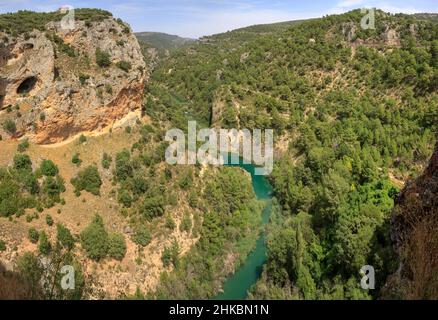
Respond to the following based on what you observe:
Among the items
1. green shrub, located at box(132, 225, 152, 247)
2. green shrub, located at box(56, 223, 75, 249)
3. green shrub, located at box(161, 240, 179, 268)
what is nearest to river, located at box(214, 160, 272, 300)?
green shrub, located at box(161, 240, 179, 268)

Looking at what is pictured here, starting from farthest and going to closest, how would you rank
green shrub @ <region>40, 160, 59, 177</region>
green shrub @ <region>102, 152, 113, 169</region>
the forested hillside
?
1. green shrub @ <region>102, 152, 113, 169</region>
2. green shrub @ <region>40, 160, 59, 177</region>
3. the forested hillside

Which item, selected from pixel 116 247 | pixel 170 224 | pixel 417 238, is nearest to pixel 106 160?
pixel 170 224

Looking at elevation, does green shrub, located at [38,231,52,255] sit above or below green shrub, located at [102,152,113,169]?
below

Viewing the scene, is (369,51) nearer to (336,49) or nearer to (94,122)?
(336,49)

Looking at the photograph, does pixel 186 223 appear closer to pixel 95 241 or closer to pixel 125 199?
pixel 125 199

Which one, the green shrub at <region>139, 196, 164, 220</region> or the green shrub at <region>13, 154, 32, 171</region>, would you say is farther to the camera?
the green shrub at <region>139, 196, 164, 220</region>

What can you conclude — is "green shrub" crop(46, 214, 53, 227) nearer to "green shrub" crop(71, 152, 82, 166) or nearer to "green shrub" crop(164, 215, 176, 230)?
"green shrub" crop(71, 152, 82, 166)

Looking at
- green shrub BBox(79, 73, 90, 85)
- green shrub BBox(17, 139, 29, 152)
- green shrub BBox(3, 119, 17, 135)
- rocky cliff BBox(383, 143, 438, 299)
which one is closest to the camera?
rocky cliff BBox(383, 143, 438, 299)

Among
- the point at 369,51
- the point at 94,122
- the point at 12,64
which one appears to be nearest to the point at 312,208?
the point at 94,122
